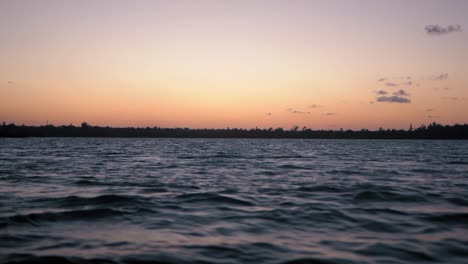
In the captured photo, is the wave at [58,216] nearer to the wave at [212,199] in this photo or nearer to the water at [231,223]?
the water at [231,223]

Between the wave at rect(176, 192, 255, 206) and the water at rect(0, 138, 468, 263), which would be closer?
the water at rect(0, 138, 468, 263)

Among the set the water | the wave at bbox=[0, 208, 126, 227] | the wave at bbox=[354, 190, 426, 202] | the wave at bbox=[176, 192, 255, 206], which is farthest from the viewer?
the wave at bbox=[354, 190, 426, 202]

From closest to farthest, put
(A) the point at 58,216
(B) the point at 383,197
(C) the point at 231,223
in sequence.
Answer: (C) the point at 231,223 → (A) the point at 58,216 → (B) the point at 383,197

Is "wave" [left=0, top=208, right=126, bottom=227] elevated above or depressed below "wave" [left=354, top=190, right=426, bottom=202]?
below

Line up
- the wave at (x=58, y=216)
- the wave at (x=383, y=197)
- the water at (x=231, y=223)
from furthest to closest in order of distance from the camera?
the wave at (x=383, y=197) < the wave at (x=58, y=216) < the water at (x=231, y=223)

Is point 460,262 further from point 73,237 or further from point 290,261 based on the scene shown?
point 73,237

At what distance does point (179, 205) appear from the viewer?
14359 millimetres

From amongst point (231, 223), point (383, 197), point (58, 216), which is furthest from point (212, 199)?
point (383, 197)

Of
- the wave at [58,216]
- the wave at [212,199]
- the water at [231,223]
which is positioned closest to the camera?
the water at [231,223]

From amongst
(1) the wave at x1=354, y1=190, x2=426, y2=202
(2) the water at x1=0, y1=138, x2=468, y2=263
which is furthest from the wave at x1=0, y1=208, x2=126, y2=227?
(1) the wave at x1=354, y1=190, x2=426, y2=202

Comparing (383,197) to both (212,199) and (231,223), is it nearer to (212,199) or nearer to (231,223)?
(212,199)

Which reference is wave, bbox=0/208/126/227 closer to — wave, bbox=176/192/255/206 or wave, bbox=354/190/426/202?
wave, bbox=176/192/255/206

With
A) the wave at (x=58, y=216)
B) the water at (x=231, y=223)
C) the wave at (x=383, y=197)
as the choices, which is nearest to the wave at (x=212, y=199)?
the water at (x=231, y=223)

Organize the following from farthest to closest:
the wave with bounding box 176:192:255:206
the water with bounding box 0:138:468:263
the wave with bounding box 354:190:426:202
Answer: the wave with bounding box 354:190:426:202
the wave with bounding box 176:192:255:206
the water with bounding box 0:138:468:263
